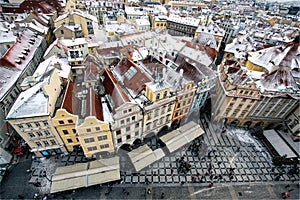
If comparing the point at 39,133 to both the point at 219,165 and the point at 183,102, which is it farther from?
the point at 219,165

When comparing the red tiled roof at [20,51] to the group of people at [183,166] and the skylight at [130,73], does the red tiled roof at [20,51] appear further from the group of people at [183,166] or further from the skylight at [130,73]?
the group of people at [183,166]

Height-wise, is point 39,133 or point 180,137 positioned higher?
point 39,133

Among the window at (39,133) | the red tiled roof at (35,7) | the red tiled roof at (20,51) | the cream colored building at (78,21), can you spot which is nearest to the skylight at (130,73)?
the window at (39,133)

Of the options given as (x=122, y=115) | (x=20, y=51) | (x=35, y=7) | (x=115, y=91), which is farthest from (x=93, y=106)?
(x=35, y=7)

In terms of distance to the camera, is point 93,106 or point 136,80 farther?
point 136,80

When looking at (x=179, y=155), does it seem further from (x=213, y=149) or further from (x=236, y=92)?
(x=236, y=92)

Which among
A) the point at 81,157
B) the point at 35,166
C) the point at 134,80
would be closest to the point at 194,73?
the point at 134,80

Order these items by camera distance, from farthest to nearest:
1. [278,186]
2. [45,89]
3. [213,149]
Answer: [213,149] < [278,186] < [45,89]
